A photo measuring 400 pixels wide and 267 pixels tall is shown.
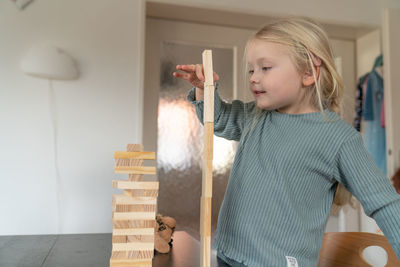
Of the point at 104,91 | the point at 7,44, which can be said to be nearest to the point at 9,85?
the point at 7,44

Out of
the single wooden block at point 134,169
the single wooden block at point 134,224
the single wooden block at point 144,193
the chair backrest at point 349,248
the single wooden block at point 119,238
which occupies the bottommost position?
the chair backrest at point 349,248

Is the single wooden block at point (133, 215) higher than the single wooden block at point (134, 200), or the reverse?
the single wooden block at point (134, 200)

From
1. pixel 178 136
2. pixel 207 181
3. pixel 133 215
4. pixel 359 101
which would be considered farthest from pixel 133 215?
pixel 359 101

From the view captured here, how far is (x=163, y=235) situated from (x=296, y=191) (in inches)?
10.3

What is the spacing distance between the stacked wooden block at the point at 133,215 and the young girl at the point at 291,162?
15 cm

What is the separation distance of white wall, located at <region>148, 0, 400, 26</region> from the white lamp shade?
0.65 meters

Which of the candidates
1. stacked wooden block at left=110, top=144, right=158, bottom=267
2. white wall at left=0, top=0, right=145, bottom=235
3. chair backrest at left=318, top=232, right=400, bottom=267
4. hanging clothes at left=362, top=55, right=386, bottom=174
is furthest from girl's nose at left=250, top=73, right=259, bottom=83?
hanging clothes at left=362, top=55, right=386, bottom=174

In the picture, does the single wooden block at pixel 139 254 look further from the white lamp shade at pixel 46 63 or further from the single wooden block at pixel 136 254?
the white lamp shade at pixel 46 63

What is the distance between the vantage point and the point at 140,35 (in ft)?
6.93

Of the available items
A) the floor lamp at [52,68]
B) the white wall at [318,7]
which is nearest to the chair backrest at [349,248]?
the floor lamp at [52,68]

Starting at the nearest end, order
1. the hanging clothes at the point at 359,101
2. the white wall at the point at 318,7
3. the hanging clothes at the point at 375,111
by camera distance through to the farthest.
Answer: the white wall at the point at 318,7
the hanging clothes at the point at 375,111
the hanging clothes at the point at 359,101

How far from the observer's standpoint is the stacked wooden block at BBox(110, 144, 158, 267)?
19.5 inches

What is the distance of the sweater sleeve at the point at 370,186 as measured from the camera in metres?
0.55

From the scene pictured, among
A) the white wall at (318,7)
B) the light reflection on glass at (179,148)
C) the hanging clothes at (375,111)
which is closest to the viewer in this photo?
the white wall at (318,7)
